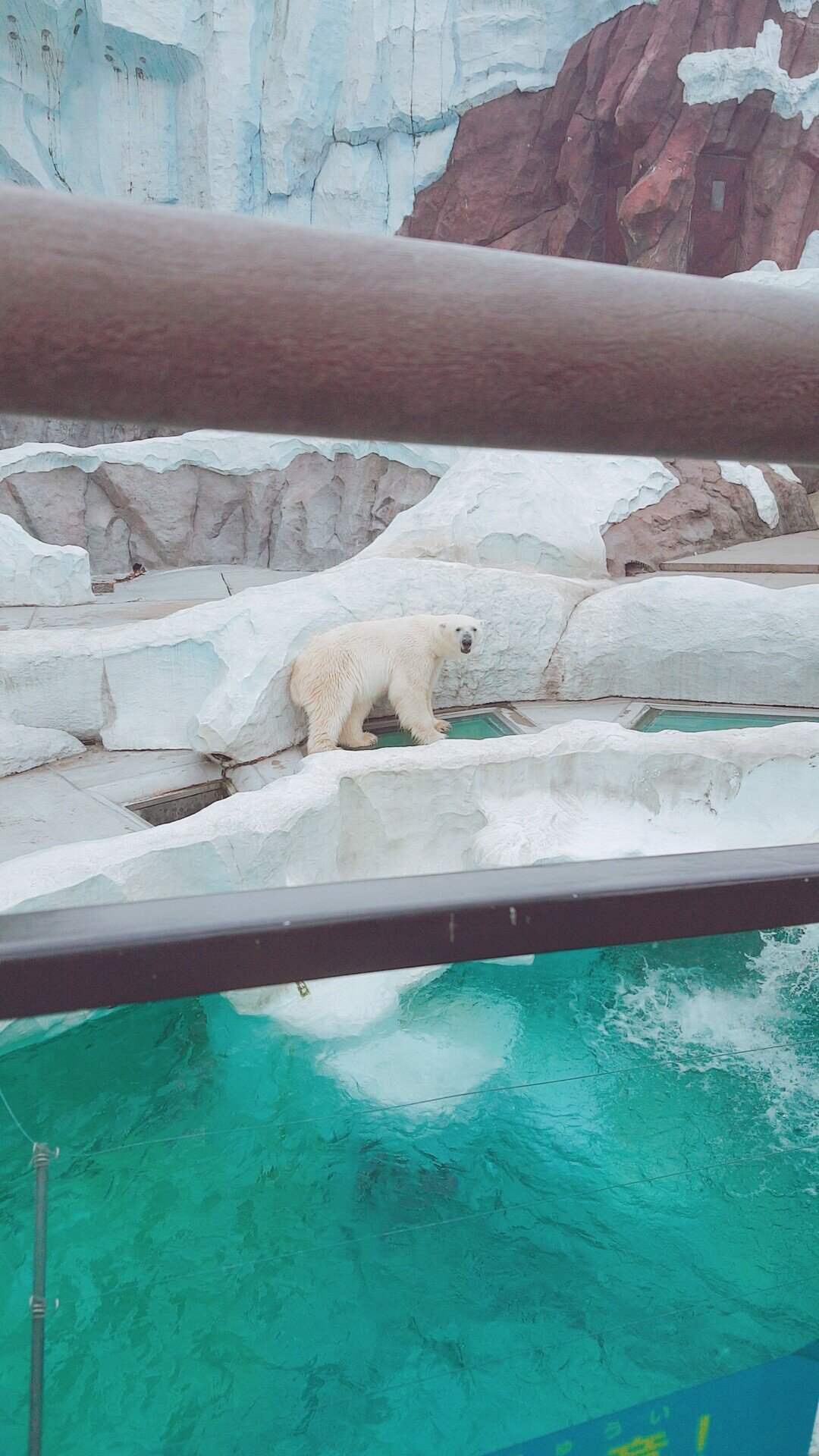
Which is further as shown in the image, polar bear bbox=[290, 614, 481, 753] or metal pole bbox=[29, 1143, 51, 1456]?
polar bear bbox=[290, 614, 481, 753]

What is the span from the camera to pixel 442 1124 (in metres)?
0.96

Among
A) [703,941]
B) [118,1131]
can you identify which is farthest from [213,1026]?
[703,941]

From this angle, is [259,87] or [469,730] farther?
[259,87]

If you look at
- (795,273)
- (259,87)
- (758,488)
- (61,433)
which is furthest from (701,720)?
(259,87)

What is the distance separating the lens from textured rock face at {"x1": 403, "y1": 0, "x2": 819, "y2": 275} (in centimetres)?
1170

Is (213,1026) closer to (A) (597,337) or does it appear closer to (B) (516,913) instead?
(B) (516,913)

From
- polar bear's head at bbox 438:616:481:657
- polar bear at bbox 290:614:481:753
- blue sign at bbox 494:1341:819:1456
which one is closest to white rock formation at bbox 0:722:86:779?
polar bear at bbox 290:614:481:753

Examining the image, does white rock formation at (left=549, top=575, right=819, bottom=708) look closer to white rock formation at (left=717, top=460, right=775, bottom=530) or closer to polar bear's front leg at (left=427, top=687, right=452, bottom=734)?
polar bear's front leg at (left=427, top=687, right=452, bottom=734)

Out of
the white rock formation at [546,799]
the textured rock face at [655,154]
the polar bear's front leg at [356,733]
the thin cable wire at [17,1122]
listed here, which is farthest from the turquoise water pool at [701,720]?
the textured rock face at [655,154]

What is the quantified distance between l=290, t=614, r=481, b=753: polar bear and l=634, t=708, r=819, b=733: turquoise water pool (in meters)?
1.11

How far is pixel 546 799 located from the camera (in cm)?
374

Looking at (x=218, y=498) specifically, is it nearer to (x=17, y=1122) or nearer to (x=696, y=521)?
(x=696, y=521)

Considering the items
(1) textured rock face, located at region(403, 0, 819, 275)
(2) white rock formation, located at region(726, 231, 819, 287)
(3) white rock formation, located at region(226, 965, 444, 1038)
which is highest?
(1) textured rock face, located at region(403, 0, 819, 275)

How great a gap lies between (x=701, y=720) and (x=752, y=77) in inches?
393
